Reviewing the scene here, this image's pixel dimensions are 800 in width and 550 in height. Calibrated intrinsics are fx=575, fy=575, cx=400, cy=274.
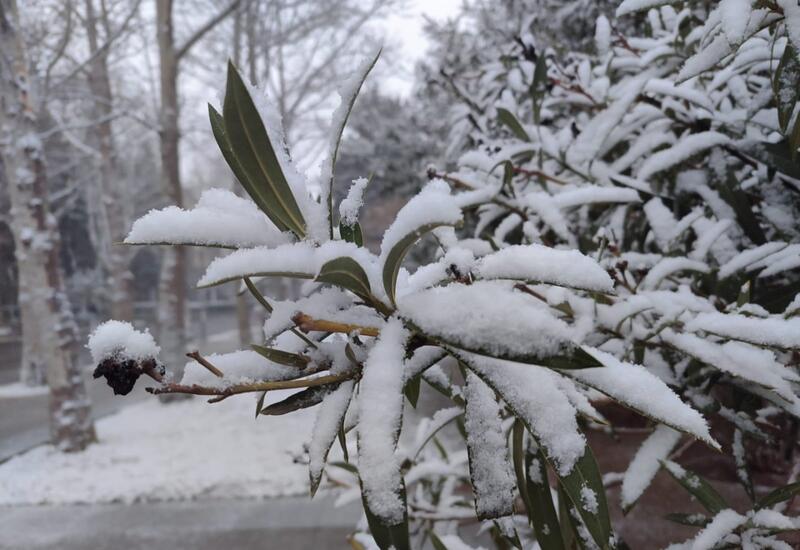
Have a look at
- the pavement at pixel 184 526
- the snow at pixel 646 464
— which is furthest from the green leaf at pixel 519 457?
the pavement at pixel 184 526

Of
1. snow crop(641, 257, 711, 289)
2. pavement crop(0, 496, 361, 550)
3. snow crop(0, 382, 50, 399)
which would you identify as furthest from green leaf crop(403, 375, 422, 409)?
snow crop(0, 382, 50, 399)

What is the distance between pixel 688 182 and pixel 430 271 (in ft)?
2.49

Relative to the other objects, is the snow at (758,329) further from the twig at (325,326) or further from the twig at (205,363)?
the twig at (205,363)

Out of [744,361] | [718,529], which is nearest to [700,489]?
[718,529]

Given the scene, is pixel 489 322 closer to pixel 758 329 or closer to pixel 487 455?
pixel 487 455

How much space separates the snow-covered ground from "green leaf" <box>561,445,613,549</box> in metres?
3.04

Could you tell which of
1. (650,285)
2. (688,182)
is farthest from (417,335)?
(688,182)

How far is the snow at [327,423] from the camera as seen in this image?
47cm

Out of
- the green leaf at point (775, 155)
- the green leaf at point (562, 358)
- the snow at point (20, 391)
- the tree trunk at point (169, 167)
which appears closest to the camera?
the green leaf at point (562, 358)

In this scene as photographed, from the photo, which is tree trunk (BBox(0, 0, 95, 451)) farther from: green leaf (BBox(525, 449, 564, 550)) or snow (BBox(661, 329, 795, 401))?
snow (BBox(661, 329, 795, 401))

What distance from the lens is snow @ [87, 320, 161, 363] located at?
0.41 meters

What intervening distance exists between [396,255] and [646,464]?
1.75ft

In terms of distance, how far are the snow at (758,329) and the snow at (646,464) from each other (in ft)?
0.58

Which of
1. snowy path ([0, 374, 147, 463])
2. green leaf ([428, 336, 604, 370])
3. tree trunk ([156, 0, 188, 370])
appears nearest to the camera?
green leaf ([428, 336, 604, 370])
